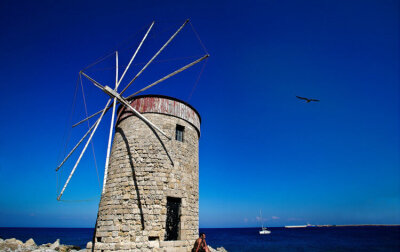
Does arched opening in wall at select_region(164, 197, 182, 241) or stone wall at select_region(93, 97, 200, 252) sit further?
arched opening in wall at select_region(164, 197, 182, 241)

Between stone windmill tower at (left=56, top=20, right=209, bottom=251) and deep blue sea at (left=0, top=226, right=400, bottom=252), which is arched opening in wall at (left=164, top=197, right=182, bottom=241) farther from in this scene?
deep blue sea at (left=0, top=226, right=400, bottom=252)

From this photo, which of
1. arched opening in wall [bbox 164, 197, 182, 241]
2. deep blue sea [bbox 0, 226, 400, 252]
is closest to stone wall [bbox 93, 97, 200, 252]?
arched opening in wall [bbox 164, 197, 182, 241]

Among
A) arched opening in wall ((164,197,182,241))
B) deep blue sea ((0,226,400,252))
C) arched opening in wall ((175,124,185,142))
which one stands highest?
arched opening in wall ((175,124,185,142))

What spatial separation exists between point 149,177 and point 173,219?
6.55ft

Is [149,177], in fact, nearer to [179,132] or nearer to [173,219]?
[173,219]

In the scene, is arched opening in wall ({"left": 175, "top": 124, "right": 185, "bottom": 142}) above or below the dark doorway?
above

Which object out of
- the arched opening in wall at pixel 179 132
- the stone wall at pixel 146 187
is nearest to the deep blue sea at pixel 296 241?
the stone wall at pixel 146 187

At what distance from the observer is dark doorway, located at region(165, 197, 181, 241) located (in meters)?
7.96

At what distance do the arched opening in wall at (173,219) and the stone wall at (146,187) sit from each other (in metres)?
0.15

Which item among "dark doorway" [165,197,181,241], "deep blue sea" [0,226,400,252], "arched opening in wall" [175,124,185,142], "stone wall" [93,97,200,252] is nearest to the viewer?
Result: "stone wall" [93,97,200,252]

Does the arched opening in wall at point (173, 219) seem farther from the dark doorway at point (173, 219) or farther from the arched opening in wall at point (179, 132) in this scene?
the arched opening in wall at point (179, 132)

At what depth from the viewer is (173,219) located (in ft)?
27.0

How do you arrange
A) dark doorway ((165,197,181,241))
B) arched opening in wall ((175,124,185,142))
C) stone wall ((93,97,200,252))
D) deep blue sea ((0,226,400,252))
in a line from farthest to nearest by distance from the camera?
deep blue sea ((0,226,400,252))
arched opening in wall ((175,124,185,142))
dark doorway ((165,197,181,241))
stone wall ((93,97,200,252))

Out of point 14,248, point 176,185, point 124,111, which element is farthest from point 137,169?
point 14,248
